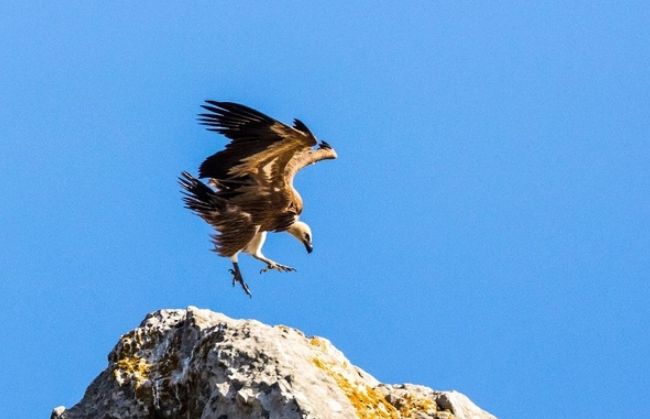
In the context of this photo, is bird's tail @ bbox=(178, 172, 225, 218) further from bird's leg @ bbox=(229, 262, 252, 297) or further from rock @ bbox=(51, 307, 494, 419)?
rock @ bbox=(51, 307, 494, 419)

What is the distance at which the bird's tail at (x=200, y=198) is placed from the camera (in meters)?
11.7

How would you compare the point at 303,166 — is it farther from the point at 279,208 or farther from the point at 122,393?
the point at 122,393

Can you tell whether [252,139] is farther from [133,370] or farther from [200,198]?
[133,370]

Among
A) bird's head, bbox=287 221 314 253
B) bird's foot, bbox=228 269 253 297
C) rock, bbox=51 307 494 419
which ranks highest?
bird's head, bbox=287 221 314 253

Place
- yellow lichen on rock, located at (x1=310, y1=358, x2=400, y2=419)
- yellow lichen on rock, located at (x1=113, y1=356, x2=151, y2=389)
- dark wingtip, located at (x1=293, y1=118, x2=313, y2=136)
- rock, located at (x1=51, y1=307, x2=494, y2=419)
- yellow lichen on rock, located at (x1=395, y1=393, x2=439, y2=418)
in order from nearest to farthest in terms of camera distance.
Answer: rock, located at (x1=51, y1=307, x2=494, y2=419) → yellow lichen on rock, located at (x1=310, y1=358, x2=400, y2=419) → yellow lichen on rock, located at (x1=395, y1=393, x2=439, y2=418) → yellow lichen on rock, located at (x1=113, y1=356, x2=151, y2=389) → dark wingtip, located at (x1=293, y1=118, x2=313, y2=136)

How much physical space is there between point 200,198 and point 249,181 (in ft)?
2.35

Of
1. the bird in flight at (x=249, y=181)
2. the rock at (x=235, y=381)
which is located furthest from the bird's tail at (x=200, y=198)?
the rock at (x=235, y=381)

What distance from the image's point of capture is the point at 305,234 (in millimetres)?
12656

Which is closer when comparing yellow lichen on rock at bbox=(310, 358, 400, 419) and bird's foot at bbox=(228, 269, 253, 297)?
yellow lichen on rock at bbox=(310, 358, 400, 419)

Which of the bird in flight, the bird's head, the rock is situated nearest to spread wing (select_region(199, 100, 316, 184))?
the bird in flight

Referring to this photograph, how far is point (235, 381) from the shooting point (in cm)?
570

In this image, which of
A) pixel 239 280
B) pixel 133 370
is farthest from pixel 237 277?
pixel 133 370

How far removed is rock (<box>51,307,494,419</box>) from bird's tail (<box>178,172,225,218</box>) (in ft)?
15.9

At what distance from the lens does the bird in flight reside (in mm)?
10555
